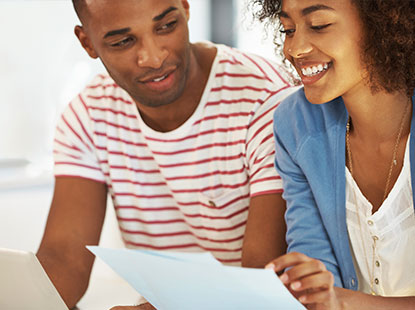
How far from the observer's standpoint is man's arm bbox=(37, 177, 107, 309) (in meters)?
1.71

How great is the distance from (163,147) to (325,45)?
2.10ft

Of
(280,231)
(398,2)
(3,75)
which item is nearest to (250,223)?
(280,231)

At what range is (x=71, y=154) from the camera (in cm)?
182

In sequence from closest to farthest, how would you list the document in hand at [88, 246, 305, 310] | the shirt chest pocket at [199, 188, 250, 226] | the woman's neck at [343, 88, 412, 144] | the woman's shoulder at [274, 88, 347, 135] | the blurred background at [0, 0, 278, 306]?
the document in hand at [88, 246, 305, 310] < the woman's neck at [343, 88, 412, 144] < the woman's shoulder at [274, 88, 347, 135] < the shirt chest pocket at [199, 188, 250, 226] < the blurred background at [0, 0, 278, 306]

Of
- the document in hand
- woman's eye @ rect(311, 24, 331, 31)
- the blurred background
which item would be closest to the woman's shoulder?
woman's eye @ rect(311, 24, 331, 31)

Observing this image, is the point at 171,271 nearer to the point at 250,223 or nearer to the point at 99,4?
the point at 250,223

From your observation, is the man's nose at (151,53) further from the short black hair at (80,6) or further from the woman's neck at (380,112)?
the woman's neck at (380,112)

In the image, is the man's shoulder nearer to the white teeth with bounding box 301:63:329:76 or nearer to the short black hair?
the short black hair

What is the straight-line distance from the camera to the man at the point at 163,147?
1.57 metres

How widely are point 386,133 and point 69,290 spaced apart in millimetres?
840

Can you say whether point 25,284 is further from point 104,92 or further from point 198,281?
point 104,92

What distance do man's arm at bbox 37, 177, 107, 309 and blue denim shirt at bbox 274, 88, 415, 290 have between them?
579 mm

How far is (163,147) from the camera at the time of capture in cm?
175

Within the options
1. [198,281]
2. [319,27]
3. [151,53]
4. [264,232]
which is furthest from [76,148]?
[198,281]
